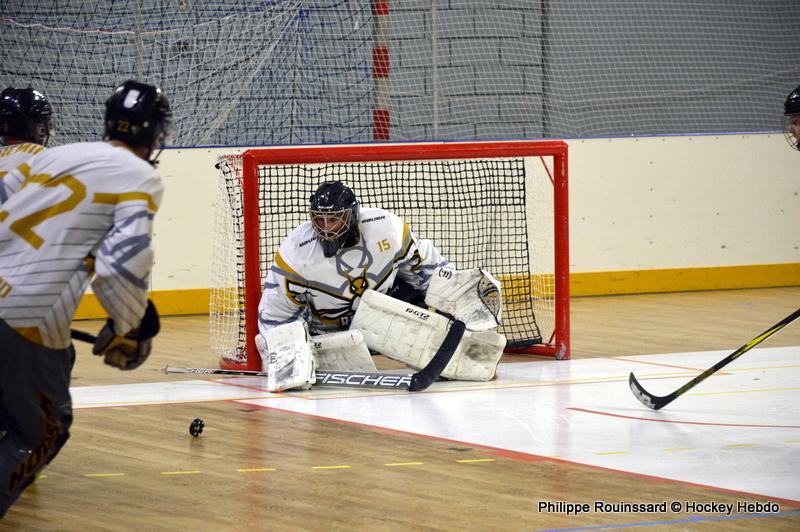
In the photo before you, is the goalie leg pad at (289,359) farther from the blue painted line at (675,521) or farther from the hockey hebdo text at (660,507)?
the blue painted line at (675,521)

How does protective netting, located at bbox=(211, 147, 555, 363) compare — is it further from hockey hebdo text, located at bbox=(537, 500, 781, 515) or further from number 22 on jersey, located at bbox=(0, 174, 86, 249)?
number 22 on jersey, located at bbox=(0, 174, 86, 249)

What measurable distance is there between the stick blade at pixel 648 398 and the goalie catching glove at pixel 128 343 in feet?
8.24

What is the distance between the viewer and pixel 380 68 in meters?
9.05

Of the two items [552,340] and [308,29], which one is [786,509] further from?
[308,29]

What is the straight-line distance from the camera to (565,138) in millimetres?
8898

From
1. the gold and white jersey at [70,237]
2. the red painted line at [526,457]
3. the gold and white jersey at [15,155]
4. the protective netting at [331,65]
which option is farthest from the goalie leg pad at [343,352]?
the protective netting at [331,65]

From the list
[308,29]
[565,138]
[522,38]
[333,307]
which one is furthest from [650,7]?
[333,307]

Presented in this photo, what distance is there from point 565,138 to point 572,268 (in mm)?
959

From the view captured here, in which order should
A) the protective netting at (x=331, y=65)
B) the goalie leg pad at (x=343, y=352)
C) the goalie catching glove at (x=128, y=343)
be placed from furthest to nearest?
the protective netting at (x=331, y=65)
the goalie leg pad at (x=343, y=352)
the goalie catching glove at (x=128, y=343)

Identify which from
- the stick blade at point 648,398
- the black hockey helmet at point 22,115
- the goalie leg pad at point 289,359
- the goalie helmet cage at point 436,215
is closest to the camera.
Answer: the black hockey helmet at point 22,115

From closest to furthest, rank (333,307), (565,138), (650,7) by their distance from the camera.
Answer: (333,307) < (565,138) < (650,7)

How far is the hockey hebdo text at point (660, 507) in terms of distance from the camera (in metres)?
3.31

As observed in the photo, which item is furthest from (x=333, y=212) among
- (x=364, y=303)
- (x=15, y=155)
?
(x=15, y=155)

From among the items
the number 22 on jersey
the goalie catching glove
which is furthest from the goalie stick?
the number 22 on jersey
